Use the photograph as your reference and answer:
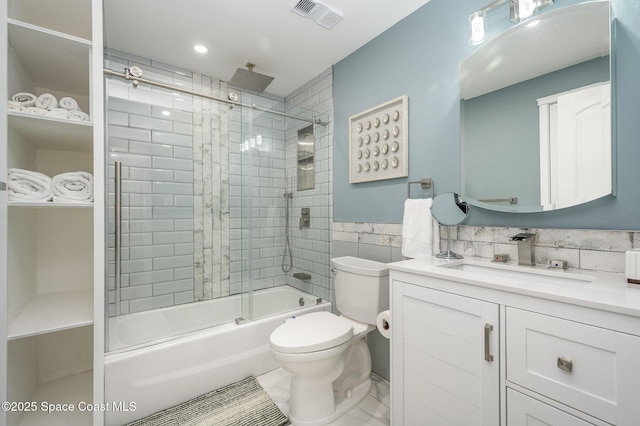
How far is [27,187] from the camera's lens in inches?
49.0

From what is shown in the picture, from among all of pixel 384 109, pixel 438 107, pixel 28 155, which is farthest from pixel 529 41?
pixel 28 155

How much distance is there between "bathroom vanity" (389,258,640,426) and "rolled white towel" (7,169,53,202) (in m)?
1.71

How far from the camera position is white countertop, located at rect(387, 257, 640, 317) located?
0.76m

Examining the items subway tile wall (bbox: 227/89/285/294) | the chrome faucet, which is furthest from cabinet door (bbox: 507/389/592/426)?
subway tile wall (bbox: 227/89/285/294)

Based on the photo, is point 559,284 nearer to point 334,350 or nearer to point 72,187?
point 334,350

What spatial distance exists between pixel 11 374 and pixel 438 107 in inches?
104

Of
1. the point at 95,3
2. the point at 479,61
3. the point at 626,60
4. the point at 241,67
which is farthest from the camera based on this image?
the point at 241,67

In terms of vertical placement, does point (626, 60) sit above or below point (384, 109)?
below

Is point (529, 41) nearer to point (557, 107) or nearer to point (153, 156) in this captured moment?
point (557, 107)

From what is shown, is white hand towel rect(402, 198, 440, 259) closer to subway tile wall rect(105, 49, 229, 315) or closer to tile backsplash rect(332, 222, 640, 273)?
tile backsplash rect(332, 222, 640, 273)

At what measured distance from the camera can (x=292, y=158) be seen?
8.52ft

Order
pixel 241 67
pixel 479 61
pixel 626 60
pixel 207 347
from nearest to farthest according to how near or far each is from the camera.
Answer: pixel 626 60 → pixel 479 61 → pixel 207 347 → pixel 241 67

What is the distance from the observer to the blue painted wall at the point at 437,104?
1044mm

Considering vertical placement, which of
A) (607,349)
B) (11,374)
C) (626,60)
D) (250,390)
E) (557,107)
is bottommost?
(250,390)
